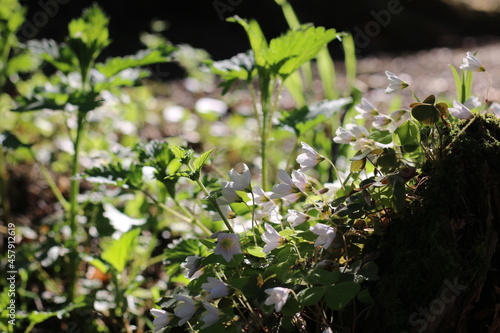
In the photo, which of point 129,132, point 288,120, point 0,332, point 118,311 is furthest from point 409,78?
point 0,332

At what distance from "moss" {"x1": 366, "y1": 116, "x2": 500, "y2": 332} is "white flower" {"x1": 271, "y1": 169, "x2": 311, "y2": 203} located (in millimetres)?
235

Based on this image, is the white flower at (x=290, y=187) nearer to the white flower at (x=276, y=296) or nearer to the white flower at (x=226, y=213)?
the white flower at (x=226, y=213)

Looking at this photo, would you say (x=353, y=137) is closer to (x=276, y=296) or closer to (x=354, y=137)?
(x=354, y=137)

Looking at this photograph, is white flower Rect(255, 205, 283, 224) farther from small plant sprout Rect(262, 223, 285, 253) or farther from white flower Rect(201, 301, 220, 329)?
white flower Rect(201, 301, 220, 329)

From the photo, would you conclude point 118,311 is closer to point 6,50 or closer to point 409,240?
point 409,240

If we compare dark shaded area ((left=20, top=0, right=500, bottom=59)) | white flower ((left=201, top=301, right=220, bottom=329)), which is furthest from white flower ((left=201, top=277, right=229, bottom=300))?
dark shaded area ((left=20, top=0, right=500, bottom=59))

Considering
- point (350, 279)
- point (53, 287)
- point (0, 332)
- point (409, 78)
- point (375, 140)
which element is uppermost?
point (375, 140)

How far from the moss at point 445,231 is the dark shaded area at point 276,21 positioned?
5113mm

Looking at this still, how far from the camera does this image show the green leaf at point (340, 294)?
114 cm

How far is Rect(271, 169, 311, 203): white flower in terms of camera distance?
131 centimetres

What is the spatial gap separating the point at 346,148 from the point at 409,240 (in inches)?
43.9

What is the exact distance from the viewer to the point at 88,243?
8.18ft

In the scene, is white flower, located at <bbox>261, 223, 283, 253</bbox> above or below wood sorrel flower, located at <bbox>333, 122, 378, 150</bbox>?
below

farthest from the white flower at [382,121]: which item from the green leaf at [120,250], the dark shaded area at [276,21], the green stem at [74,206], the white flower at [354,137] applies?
the dark shaded area at [276,21]
